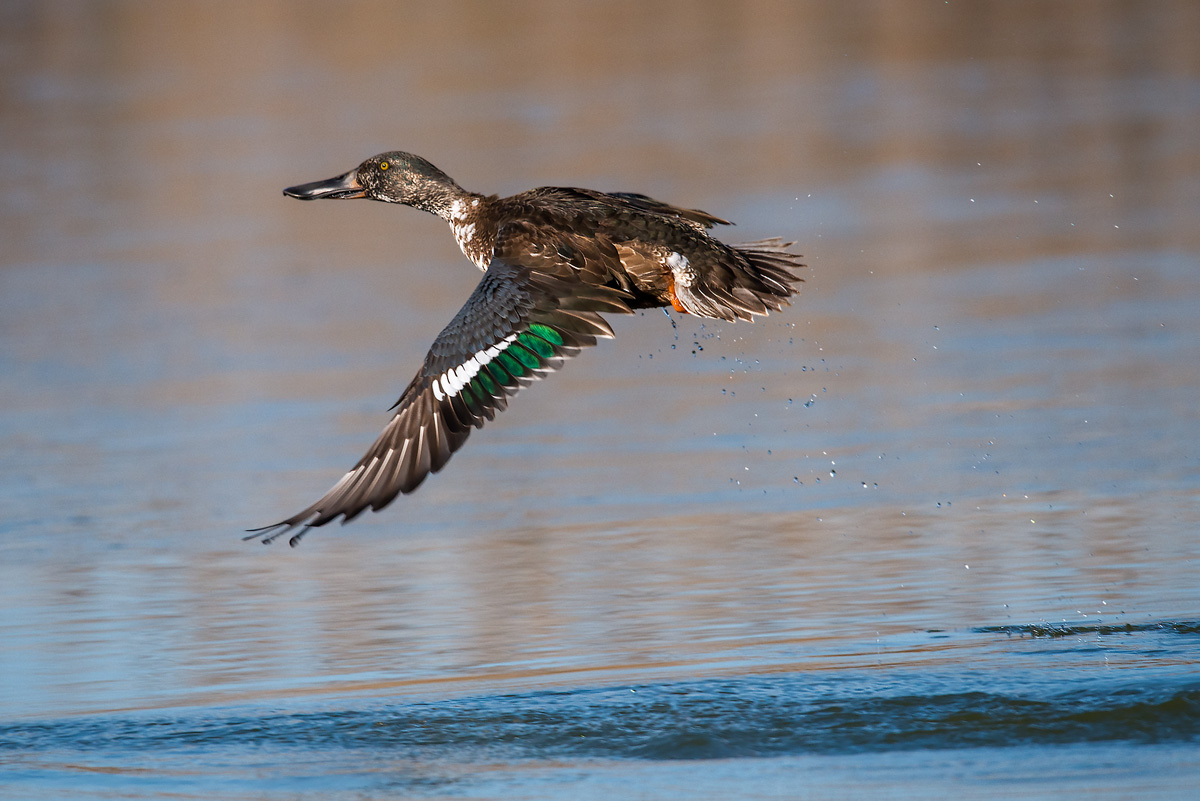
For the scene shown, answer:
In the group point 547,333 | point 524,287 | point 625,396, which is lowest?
point 625,396

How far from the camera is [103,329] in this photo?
38.8ft

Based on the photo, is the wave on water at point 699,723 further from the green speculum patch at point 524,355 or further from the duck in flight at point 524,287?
the green speculum patch at point 524,355

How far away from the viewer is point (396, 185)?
7.95 meters

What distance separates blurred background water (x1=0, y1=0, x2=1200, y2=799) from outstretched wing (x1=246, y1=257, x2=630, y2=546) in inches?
28.7

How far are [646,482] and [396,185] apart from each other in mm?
1653

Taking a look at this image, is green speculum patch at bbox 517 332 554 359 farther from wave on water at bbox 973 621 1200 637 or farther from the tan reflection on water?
wave on water at bbox 973 621 1200 637

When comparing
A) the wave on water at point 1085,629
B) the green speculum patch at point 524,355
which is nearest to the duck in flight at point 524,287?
the green speculum patch at point 524,355

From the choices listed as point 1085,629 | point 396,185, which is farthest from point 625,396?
point 1085,629

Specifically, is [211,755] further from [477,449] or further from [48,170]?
[48,170]

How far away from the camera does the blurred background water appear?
232 inches

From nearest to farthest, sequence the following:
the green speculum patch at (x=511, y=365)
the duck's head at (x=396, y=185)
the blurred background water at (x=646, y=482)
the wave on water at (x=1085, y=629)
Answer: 1. the blurred background water at (x=646, y=482)
2. the green speculum patch at (x=511, y=365)
3. the wave on water at (x=1085, y=629)
4. the duck's head at (x=396, y=185)

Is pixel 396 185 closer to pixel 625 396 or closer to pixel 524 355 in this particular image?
pixel 524 355

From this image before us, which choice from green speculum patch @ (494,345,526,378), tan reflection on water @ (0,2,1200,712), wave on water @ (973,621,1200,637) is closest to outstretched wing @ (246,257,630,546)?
green speculum patch @ (494,345,526,378)

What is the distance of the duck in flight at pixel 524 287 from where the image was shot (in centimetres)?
614
